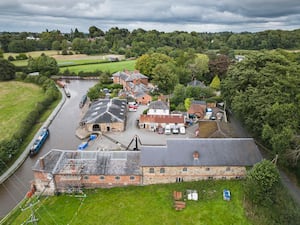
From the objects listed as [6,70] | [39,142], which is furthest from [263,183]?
[6,70]

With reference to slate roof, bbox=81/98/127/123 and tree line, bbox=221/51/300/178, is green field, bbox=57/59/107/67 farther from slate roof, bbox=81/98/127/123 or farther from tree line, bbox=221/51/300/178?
tree line, bbox=221/51/300/178

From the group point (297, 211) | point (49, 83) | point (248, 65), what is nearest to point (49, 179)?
point (297, 211)

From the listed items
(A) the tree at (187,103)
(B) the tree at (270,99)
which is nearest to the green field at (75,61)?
(A) the tree at (187,103)

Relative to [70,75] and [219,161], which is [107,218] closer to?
[219,161]

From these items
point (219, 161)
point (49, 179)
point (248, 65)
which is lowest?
point (49, 179)

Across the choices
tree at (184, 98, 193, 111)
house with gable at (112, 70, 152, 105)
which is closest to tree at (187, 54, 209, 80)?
house with gable at (112, 70, 152, 105)
